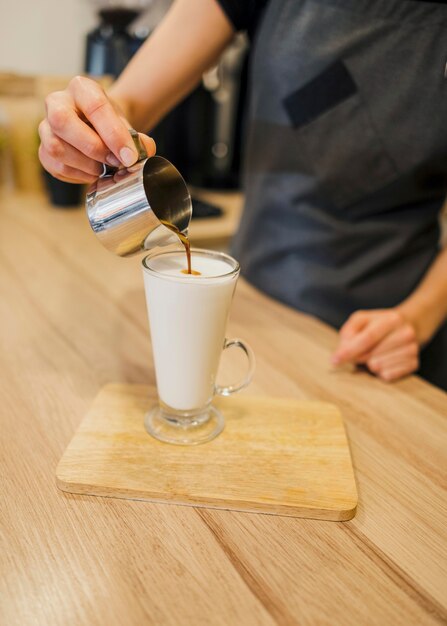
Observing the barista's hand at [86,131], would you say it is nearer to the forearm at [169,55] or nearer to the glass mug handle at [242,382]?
the glass mug handle at [242,382]

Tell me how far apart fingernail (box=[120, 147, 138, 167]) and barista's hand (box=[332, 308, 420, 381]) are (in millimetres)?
429

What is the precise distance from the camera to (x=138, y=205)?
1.89ft

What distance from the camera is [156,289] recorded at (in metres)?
0.58

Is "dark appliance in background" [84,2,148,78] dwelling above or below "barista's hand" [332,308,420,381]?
above

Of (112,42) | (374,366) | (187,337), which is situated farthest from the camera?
(112,42)

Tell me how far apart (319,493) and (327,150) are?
67 cm

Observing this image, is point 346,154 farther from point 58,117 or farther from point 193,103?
point 193,103

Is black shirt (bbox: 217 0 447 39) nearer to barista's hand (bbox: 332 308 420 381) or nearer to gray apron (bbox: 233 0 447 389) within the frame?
gray apron (bbox: 233 0 447 389)

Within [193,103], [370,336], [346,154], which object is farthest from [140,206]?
[193,103]

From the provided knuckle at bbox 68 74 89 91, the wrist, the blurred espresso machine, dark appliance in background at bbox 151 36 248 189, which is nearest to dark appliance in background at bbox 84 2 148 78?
the blurred espresso machine

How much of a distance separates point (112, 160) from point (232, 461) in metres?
0.38

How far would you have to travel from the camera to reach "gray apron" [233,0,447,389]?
90cm

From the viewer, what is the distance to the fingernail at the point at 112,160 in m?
0.63

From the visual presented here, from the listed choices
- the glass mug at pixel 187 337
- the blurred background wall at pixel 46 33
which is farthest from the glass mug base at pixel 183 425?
the blurred background wall at pixel 46 33
